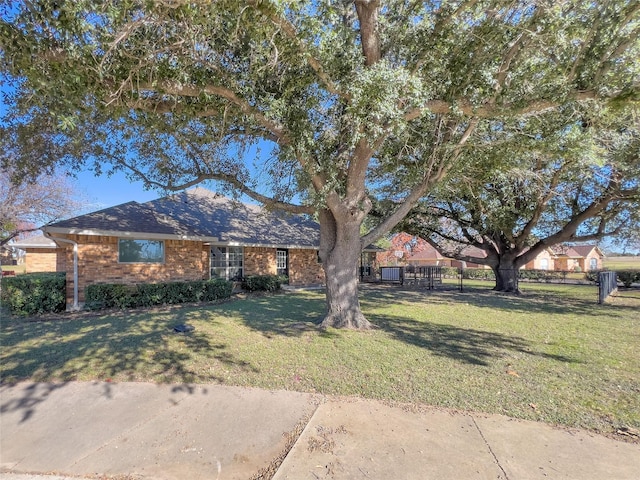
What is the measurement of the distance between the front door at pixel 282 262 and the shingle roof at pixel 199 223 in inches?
30.9

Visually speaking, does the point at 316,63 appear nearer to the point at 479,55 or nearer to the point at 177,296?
the point at 479,55

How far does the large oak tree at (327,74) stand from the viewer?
4.57m

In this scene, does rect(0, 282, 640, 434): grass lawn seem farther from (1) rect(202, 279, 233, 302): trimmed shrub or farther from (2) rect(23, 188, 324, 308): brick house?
(1) rect(202, 279, 233, 302): trimmed shrub

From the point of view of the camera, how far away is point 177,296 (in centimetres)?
1208

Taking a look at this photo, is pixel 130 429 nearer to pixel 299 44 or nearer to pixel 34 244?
pixel 299 44

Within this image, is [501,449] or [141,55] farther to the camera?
[141,55]

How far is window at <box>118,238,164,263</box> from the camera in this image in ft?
40.3

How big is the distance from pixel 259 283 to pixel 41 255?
16.7m

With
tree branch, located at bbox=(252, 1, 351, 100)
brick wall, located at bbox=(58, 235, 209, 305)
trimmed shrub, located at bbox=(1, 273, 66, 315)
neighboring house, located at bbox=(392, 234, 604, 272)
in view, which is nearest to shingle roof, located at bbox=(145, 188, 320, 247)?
brick wall, located at bbox=(58, 235, 209, 305)

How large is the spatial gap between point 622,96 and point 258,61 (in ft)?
19.1

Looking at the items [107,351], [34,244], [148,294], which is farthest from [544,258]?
[34,244]

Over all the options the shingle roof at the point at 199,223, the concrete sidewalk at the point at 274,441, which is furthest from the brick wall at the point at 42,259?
the concrete sidewalk at the point at 274,441

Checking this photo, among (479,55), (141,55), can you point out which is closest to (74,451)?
(141,55)

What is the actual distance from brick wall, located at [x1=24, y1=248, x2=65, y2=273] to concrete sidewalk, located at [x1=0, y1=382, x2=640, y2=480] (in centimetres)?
2295
